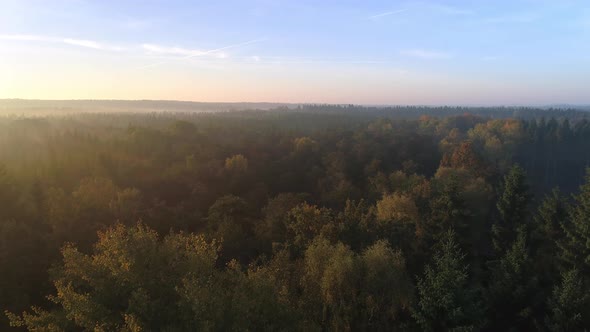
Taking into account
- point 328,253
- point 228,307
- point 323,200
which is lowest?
point 323,200

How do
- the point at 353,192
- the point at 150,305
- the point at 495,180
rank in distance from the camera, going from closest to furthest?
the point at 150,305, the point at 353,192, the point at 495,180

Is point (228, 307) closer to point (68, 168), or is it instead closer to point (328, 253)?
point (328, 253)

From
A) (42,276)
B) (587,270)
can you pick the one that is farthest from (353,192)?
(42,276)

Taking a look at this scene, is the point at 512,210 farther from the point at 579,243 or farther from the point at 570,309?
the point at 570,309

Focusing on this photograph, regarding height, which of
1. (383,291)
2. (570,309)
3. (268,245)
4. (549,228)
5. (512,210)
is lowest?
(268,245)

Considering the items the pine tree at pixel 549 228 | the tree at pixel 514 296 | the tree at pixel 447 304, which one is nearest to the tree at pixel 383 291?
the tree at pixel 447 304

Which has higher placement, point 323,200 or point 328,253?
point 328,253

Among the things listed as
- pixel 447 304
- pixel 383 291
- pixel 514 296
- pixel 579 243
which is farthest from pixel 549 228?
pixel 383 291
